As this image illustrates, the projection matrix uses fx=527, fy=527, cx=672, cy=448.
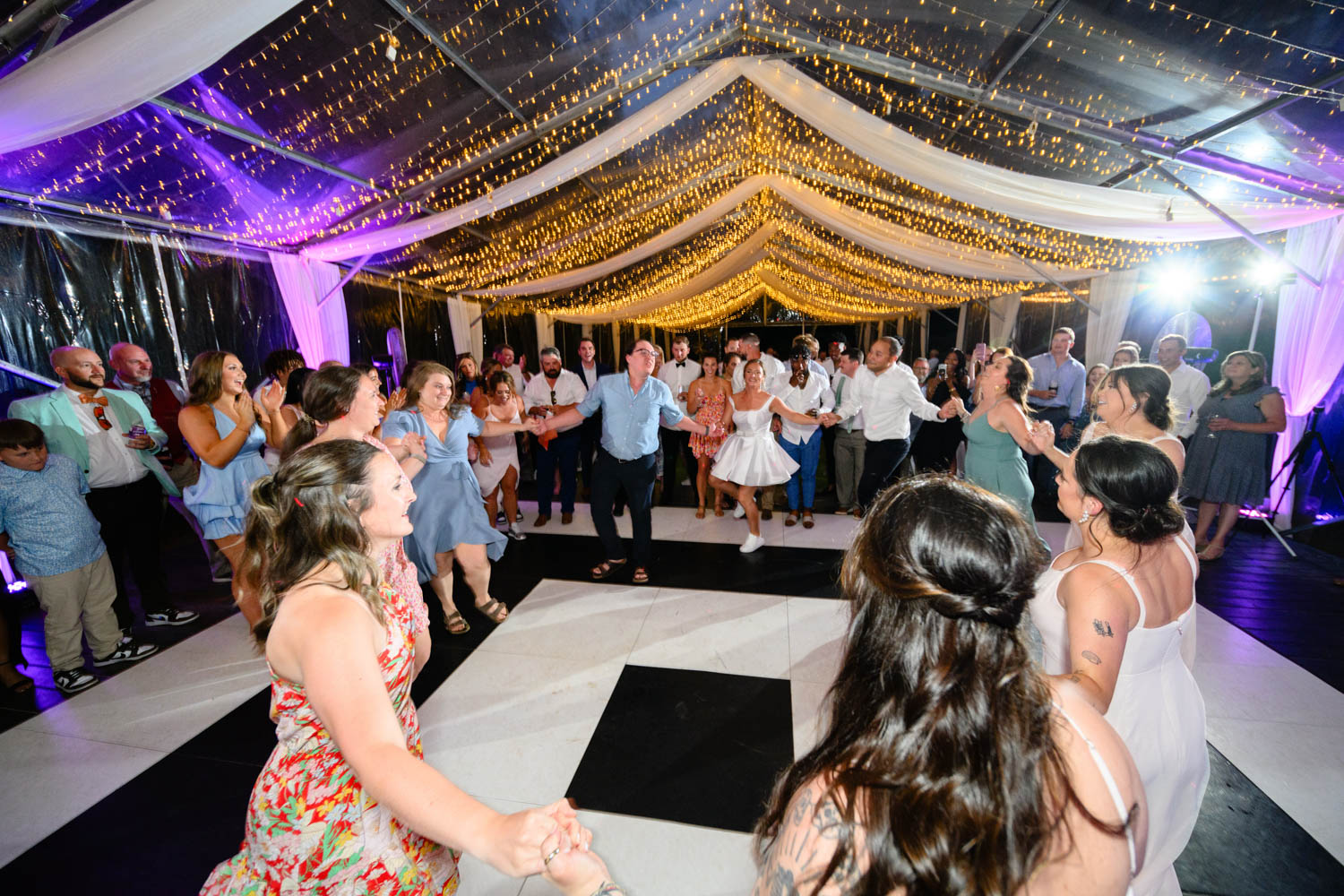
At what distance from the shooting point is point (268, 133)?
10.6ft

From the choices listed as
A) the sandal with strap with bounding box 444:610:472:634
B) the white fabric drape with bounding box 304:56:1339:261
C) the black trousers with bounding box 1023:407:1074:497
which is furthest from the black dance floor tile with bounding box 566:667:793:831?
the black trousers with bounding box 1023:407:1074:497

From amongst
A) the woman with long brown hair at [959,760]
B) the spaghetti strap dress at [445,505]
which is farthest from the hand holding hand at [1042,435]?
the spaghetti strap dress at [445,505]

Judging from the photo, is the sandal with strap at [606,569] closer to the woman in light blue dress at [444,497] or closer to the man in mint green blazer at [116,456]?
the woman in light blue dress at [444,497]

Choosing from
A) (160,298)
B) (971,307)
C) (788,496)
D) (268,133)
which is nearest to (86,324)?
(160,298)

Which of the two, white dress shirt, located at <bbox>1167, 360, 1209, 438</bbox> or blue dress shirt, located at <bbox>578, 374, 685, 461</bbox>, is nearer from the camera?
blue dress shirt, located at <bbox>578, 374, 685, 461</bbox>

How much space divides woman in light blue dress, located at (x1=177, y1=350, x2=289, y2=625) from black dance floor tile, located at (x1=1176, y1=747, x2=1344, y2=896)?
3.64 metres

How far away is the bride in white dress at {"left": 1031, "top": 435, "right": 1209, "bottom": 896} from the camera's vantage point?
1186 millimetres

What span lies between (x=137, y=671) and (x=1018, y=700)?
3.71m

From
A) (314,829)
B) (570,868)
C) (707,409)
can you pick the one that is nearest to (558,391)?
(707,409)

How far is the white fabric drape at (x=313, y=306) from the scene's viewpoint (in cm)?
519

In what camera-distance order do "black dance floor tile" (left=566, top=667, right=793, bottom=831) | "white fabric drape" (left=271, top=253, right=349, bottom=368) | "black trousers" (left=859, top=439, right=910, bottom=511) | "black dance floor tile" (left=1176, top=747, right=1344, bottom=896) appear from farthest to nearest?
1. "white fabric drape" (left=271, top=253, right=349, bottom=368)
2. "black trousers" (left=859, top=439, right=910, bottom=511)
3. "black dance floor tile" (left=566, top=667, right=793, bottom=831)
4. "black dance floor tile" (left=1176, top=747, right=1344, bottom=896)

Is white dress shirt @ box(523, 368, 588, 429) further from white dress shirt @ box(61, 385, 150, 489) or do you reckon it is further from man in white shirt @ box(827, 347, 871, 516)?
white dress shirt @ box(61, 385, 150, 489)

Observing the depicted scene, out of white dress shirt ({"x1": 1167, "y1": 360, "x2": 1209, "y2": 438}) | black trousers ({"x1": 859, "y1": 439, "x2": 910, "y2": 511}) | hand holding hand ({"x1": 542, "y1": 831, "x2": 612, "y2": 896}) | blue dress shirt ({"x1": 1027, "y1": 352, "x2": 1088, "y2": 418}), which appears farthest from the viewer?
blue dress shirt ({"x1": 1027, "y1": 352, "x2": 1088, "y2": 418})

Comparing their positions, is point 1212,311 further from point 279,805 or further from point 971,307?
point 279,805
